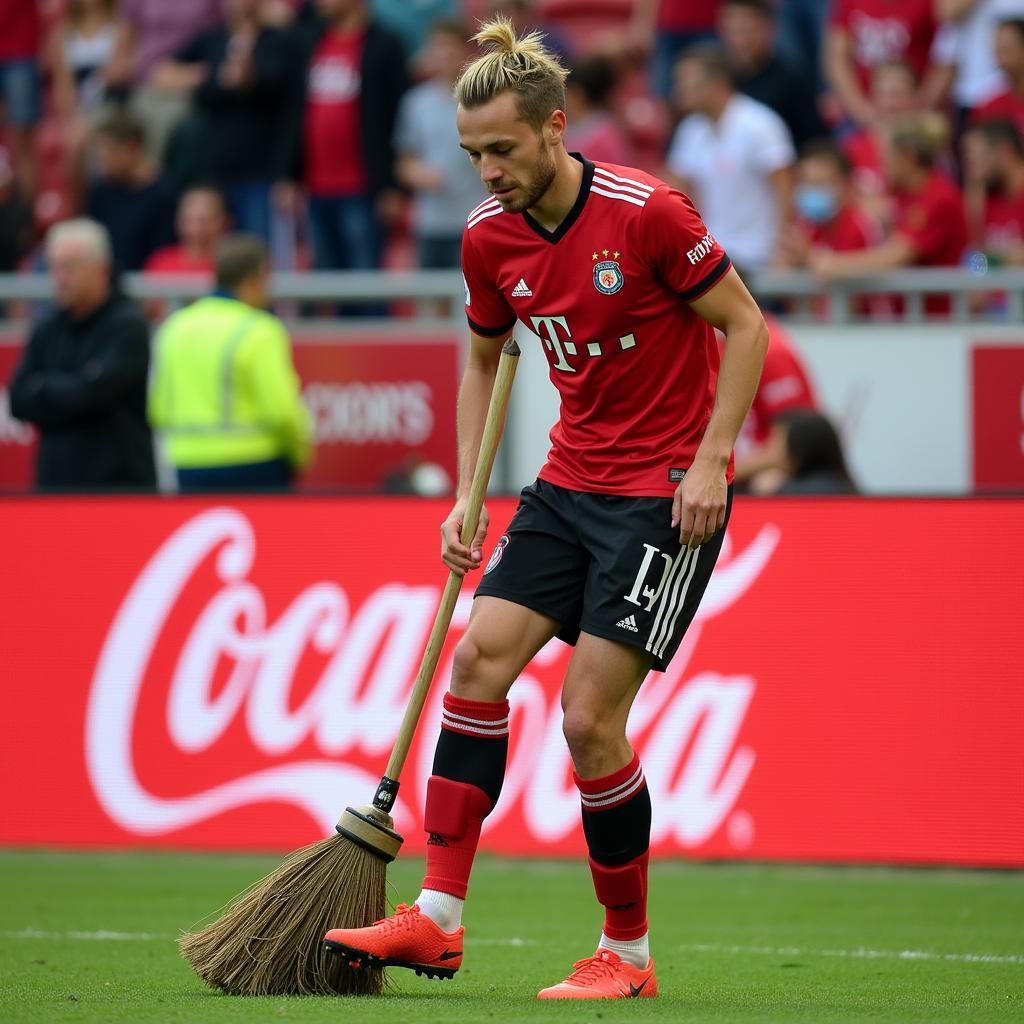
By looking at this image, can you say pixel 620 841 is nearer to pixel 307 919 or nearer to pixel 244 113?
pixel 307 919

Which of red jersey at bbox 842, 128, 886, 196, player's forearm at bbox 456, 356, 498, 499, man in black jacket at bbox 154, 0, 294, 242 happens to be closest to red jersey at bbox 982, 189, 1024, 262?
red jersey at bbox 842, 128, 886, 196

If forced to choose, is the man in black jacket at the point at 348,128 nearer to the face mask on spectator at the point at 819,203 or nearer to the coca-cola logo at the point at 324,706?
the face mask on spectator at the point at 819,203

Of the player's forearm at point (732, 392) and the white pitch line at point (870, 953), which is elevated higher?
the player's forearm at point (732, 392)

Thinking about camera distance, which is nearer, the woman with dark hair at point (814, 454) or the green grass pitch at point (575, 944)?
the green grass pitch at point (575, 944)

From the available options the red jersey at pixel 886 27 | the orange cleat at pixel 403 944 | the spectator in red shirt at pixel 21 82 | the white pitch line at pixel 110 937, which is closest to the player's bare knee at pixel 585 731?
the orange cleat at pixel 403 944

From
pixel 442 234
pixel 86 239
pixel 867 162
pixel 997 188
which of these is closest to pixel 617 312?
pixel 86 239

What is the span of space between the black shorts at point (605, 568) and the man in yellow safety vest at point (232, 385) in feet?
16.0

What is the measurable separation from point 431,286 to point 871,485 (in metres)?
2.68

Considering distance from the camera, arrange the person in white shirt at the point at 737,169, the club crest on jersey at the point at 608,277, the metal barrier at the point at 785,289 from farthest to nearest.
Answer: the person in white shirt at the point at 737,169 → the metal barrier at the point at 785,289 → the club crest on jersey at the point at 608,277

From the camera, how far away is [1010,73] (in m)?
11.6

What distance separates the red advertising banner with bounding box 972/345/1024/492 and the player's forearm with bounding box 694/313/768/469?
5521 mm

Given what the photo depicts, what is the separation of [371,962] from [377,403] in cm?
640

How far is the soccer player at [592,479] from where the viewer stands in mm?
5090

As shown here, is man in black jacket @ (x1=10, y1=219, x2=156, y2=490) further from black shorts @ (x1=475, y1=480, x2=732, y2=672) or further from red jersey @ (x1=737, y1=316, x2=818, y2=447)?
black shorts @ (x1=475, y1=480, x2=732, y2=672)
